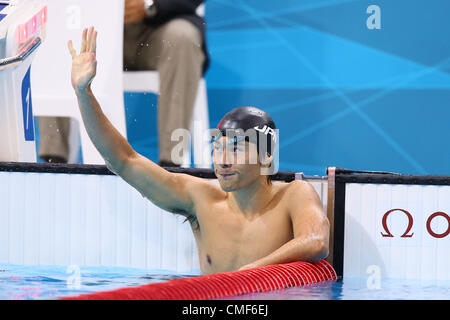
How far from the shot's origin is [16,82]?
12.1 feet

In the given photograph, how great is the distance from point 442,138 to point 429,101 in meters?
Result: 0.30

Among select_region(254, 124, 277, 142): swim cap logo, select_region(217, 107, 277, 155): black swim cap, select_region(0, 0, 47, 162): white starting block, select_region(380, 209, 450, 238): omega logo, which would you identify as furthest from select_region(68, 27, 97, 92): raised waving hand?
select_region(380, 209, 450, 238): omega logo

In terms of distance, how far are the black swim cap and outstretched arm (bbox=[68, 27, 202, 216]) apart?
32 cm

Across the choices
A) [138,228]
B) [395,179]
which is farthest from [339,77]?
[138,228]

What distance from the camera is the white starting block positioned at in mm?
3621

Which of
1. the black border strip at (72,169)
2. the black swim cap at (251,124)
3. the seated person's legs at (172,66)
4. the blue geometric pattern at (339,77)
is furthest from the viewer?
the blue geometric pattern at (339,77)

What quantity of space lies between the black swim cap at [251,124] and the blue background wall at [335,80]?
2847mm

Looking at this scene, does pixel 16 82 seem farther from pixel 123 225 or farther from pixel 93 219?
pixel 123 225

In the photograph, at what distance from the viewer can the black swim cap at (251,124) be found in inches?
112

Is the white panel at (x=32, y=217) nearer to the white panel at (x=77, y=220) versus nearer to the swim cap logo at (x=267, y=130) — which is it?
the white panel at (x=77, y=220)

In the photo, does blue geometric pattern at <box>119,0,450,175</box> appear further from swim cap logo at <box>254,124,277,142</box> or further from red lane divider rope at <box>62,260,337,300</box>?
red lane divider rope at <box>62,260,337,300</box>

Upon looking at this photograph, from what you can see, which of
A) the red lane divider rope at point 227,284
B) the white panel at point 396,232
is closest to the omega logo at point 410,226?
the white panel at point 396,232

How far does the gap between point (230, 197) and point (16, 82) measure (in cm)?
132
